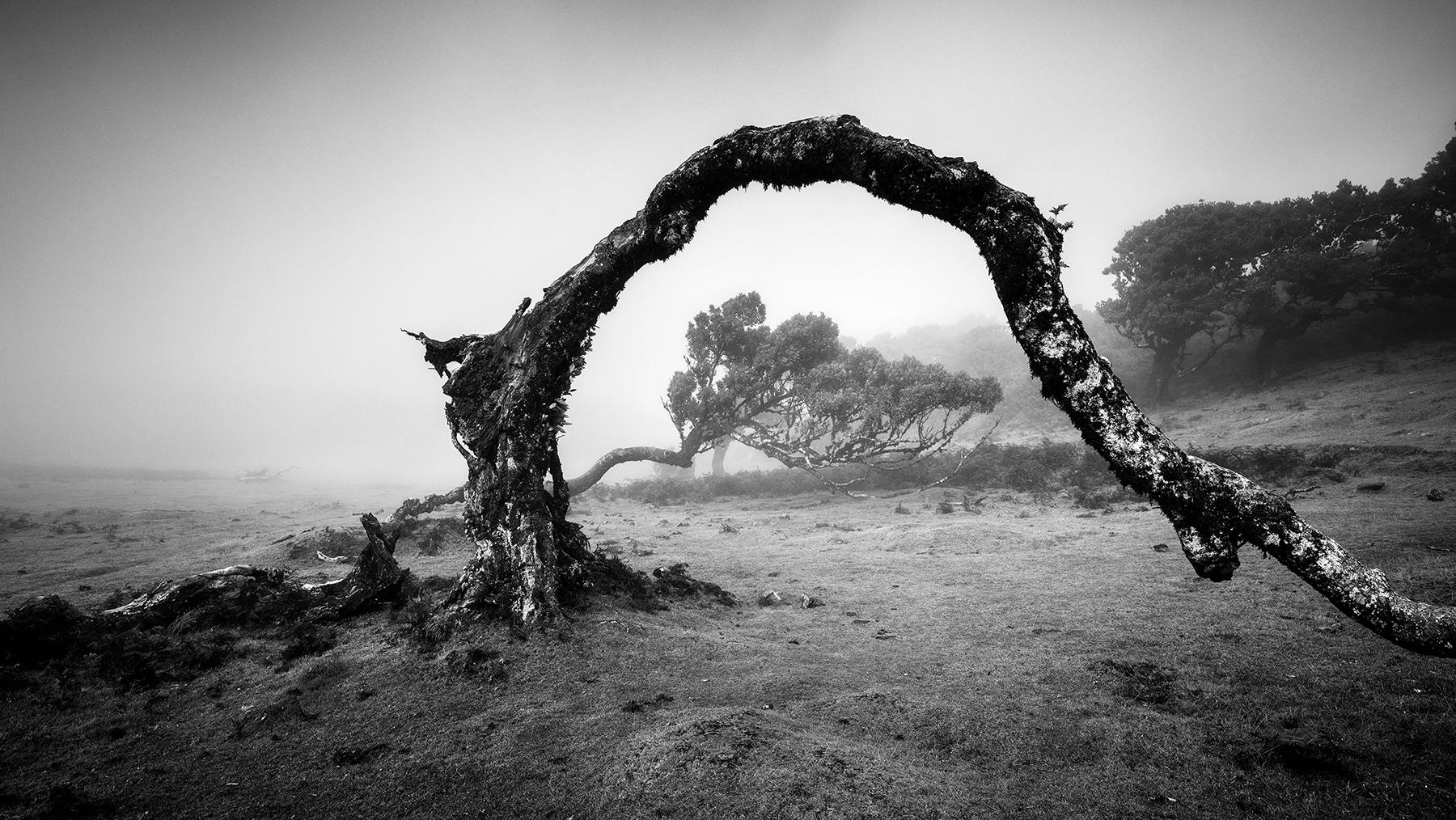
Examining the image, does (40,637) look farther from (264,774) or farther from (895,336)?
(895,336)

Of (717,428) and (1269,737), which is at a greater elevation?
(717,428)

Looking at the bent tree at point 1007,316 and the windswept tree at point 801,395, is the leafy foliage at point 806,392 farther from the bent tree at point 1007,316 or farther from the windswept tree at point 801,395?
the bent tree at point 1007,316

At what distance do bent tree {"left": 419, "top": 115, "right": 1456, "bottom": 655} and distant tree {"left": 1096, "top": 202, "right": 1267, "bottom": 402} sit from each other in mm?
32235

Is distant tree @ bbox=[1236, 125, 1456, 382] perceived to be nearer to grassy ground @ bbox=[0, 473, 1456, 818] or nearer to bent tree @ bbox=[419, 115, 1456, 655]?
grassy ground @ bbox=[0, 473, 1456, 818]

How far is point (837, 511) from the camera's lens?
1847 cm

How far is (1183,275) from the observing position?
28.5 meters

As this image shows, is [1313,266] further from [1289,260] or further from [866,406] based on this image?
[866,406]

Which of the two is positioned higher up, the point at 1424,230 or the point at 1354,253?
the point at 1424,230

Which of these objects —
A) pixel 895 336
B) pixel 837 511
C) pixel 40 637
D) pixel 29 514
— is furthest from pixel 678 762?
pixel 895 336

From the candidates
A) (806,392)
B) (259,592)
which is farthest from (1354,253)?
(259,592)

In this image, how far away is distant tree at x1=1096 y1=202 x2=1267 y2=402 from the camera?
27219mm

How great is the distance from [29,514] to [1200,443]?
45.4 m

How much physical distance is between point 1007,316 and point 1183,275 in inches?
1350

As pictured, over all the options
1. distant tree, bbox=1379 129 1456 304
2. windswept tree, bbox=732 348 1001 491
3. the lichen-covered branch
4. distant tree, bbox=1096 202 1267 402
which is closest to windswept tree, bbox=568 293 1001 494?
windswept tree, bbox=732 348 1001 491
